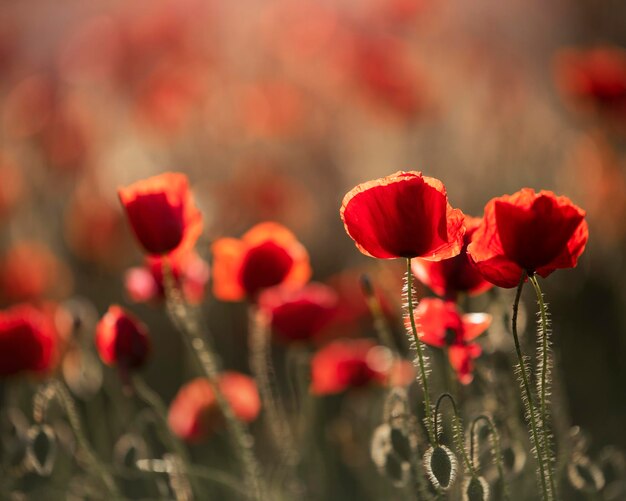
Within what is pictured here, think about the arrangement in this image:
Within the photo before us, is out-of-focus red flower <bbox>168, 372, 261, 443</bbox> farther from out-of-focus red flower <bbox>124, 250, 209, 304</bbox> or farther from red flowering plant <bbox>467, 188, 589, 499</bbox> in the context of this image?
red flowering plant <bbox>467, 188, 589, 499</bbox>

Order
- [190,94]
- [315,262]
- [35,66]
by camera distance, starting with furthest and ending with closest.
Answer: [35,66] < [190,94] < [315,262]

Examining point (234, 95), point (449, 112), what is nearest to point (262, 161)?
point (234, 95)

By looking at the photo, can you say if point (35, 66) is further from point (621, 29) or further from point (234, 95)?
point (621, 29)

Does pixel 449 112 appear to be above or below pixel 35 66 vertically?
below

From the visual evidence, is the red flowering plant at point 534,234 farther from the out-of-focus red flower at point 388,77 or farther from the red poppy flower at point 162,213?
the out-of-focus red flower at point 388,77

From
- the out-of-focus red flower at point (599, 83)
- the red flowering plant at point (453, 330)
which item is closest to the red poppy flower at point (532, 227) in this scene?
the red flowering plant at point (453, 330)
